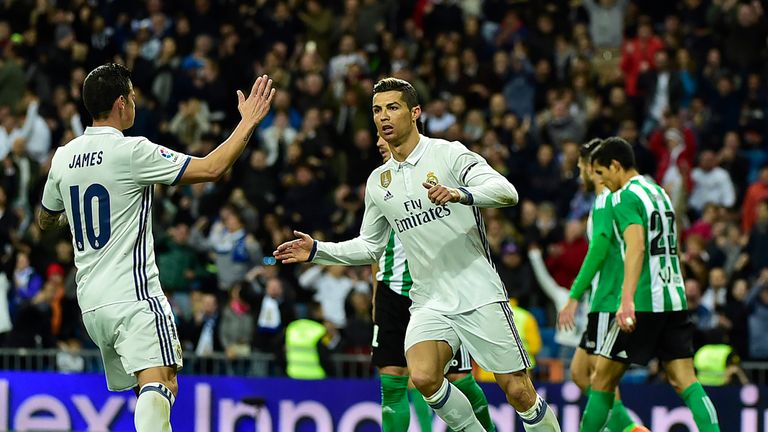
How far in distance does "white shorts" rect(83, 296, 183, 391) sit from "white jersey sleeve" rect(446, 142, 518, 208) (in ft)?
5.79

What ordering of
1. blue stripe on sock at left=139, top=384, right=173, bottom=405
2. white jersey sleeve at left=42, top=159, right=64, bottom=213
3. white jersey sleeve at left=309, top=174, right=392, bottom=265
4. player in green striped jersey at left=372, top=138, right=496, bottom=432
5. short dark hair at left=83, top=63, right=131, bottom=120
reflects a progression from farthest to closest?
player in green striped jersey at left=372, top=138, right=496, bottom=432 < white jersey sleeve at left=309, top=174, right=392, bottom=265 < white jersey sleeve at left=42, top=159, right=64, bottom=213 < short dark hair at left=83, top=63, right=131, bottom=120 < blue stripe on sock at left=139, top=384, right=173, bottom=405

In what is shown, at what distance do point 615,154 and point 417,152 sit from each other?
6.65 feet

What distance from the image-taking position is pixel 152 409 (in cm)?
765

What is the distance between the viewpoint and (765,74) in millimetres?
19297

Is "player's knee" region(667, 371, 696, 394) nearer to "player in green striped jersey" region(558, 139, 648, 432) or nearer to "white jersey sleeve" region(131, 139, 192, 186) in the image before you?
"player in green striped jersey" region(558, 139, 648, 432)

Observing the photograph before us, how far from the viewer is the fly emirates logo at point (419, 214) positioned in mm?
8430

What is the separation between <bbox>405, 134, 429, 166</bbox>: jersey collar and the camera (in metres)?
8.56

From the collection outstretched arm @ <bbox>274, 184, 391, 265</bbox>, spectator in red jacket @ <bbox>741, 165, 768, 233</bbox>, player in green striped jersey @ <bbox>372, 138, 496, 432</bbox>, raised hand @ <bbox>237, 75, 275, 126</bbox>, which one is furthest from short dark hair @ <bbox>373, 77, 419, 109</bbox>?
spectator in red jacket @ <bbox>741, 165, 768, 233</bbox>

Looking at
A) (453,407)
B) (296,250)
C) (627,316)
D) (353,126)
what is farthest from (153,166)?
(353,126)

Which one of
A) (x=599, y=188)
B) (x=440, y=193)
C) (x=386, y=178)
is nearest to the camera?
(x=440, y=193)

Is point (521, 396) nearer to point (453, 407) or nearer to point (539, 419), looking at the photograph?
point (539, 419)

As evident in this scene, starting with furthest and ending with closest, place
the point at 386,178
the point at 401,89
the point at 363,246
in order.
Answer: the point at 363,246, the point at 386,178, the point at 401,89

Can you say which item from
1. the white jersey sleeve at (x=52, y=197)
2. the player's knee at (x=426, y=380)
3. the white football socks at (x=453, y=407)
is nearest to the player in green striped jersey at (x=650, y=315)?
the white football socks at (x=453, y=407)

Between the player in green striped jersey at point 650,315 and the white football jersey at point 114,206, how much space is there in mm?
3394
